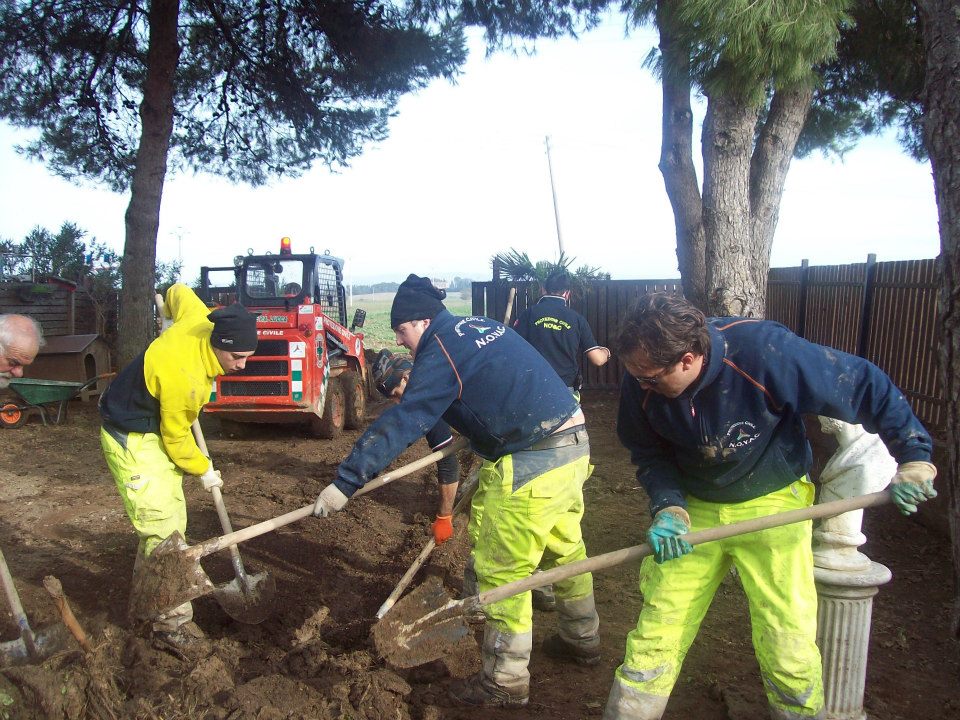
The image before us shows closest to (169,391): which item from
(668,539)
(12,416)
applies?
(668,539)

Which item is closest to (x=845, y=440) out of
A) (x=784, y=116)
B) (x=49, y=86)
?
(x=784, y=116)

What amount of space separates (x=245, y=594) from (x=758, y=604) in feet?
8.77

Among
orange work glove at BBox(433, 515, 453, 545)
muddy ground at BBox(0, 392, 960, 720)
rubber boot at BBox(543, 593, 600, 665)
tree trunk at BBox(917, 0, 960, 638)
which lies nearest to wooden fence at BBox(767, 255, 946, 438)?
muddy ground at BBox(0, 392, 960, 720)

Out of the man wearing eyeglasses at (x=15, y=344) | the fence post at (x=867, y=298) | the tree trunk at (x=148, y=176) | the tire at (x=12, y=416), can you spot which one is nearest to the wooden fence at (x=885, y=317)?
the fence post at (x=867, y=298)

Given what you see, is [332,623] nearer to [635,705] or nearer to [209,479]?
[209,479]

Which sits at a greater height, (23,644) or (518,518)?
(518,518)

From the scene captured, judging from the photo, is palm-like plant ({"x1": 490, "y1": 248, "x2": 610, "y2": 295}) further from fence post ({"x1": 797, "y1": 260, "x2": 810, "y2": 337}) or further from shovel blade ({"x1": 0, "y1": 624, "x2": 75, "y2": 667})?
shovel blade ({"x1": 0, "y1": 624, "x2": 75, "y2": 667})

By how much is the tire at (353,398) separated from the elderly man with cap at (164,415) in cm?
584

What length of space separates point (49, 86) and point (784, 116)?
1062cm

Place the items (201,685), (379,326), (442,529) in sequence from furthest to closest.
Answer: (379,326) < (442,529) < (201,685)

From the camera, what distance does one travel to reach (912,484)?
2412 millimetres

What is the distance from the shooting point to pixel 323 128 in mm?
12188

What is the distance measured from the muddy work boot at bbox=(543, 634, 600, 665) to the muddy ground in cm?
6

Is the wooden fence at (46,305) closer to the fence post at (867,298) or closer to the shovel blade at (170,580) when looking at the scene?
the shovel blade at (170,580)
